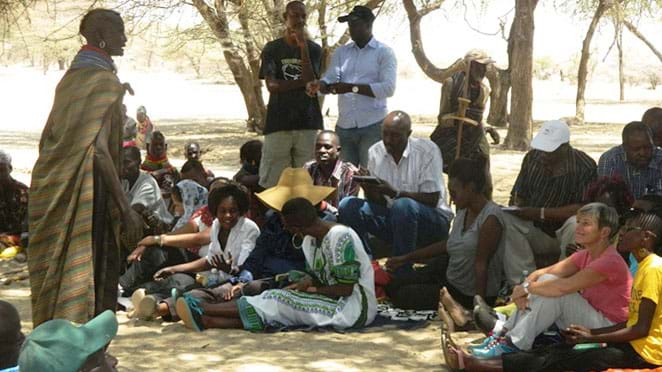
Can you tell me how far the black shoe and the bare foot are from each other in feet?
0.80

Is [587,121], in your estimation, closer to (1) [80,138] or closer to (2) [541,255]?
(2) [541,255]

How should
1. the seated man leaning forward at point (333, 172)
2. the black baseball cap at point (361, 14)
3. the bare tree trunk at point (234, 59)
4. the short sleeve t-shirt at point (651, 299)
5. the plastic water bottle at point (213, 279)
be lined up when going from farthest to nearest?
the bare tree trunk at point (234, 59), the black baseball cap at point (361, 14), the seated man leaning forward at point (333, 172), the plastic water bottle at point (213, 279), the short sleeve t-shirt at point (651, 299)

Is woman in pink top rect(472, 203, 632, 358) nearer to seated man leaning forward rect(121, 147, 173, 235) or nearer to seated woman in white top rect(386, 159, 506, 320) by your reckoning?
seated woman in white top rect(386, 159, 506, 320)

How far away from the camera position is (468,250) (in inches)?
229

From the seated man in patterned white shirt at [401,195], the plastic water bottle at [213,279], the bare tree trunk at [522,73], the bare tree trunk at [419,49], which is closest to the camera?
the plastic water bottle at [213,279]

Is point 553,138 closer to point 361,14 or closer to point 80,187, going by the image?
point 361,14

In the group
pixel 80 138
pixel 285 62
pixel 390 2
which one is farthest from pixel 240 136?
pixel 80 138

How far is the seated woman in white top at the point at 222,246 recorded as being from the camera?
6238 millimetres

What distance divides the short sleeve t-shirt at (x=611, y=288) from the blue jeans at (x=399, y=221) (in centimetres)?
173

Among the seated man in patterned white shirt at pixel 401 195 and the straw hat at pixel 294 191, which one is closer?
the straw hat at pixel 294 191

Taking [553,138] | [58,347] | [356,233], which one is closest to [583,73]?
[553,138]

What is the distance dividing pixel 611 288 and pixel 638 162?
4.71ft

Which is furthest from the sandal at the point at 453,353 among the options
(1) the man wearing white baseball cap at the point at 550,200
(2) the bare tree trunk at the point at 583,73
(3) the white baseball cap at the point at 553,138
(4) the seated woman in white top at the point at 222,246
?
(2) the bare tree trunk at the point at 583,73

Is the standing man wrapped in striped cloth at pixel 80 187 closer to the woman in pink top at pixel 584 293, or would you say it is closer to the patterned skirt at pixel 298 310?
the patterned skirt at pixel 298 310
